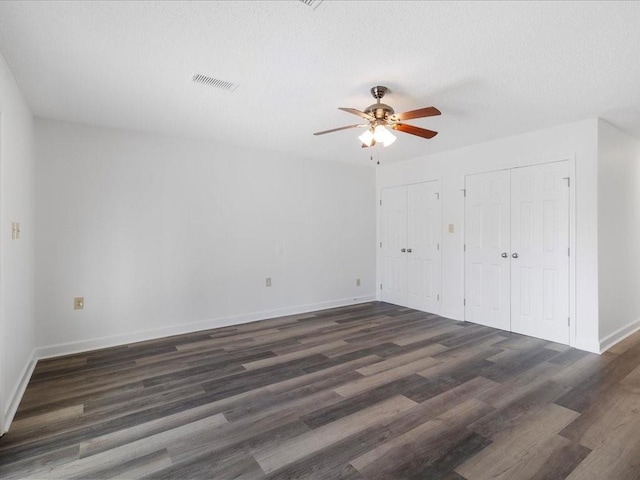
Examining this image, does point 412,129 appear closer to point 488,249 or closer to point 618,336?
point 488,249

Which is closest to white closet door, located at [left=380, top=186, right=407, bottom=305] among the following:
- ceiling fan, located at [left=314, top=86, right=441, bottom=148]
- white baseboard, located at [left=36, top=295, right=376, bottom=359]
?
white baseboard, located at [left=36, top=295, right=376, bottom=359]

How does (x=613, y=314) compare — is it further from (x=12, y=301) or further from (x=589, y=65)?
(x=12, y=301)

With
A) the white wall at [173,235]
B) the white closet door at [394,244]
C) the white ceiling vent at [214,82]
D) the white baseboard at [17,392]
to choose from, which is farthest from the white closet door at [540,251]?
the white baseboard at [17,392]

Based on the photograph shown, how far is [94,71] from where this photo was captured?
94.3 inches

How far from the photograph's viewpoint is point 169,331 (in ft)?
12.9

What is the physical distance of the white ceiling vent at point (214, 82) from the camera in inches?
98.2

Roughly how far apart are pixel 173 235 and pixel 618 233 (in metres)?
5.11

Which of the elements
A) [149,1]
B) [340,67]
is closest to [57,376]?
[149,1]

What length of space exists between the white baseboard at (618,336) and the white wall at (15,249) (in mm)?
5068

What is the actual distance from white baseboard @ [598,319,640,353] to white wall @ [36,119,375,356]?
10.8 ft

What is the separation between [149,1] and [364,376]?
9.61 ft

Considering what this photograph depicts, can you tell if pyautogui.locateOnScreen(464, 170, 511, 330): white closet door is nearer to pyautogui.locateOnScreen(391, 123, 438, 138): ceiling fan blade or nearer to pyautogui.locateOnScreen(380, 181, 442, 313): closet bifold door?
pyautogui.locateOnScreen(380, 181, 442, 313): closet bifold door

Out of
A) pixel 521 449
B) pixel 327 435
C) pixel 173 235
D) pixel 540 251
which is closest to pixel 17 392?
pixel 173 235

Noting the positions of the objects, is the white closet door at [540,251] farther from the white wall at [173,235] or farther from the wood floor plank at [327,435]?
the white wall at [173,235]
